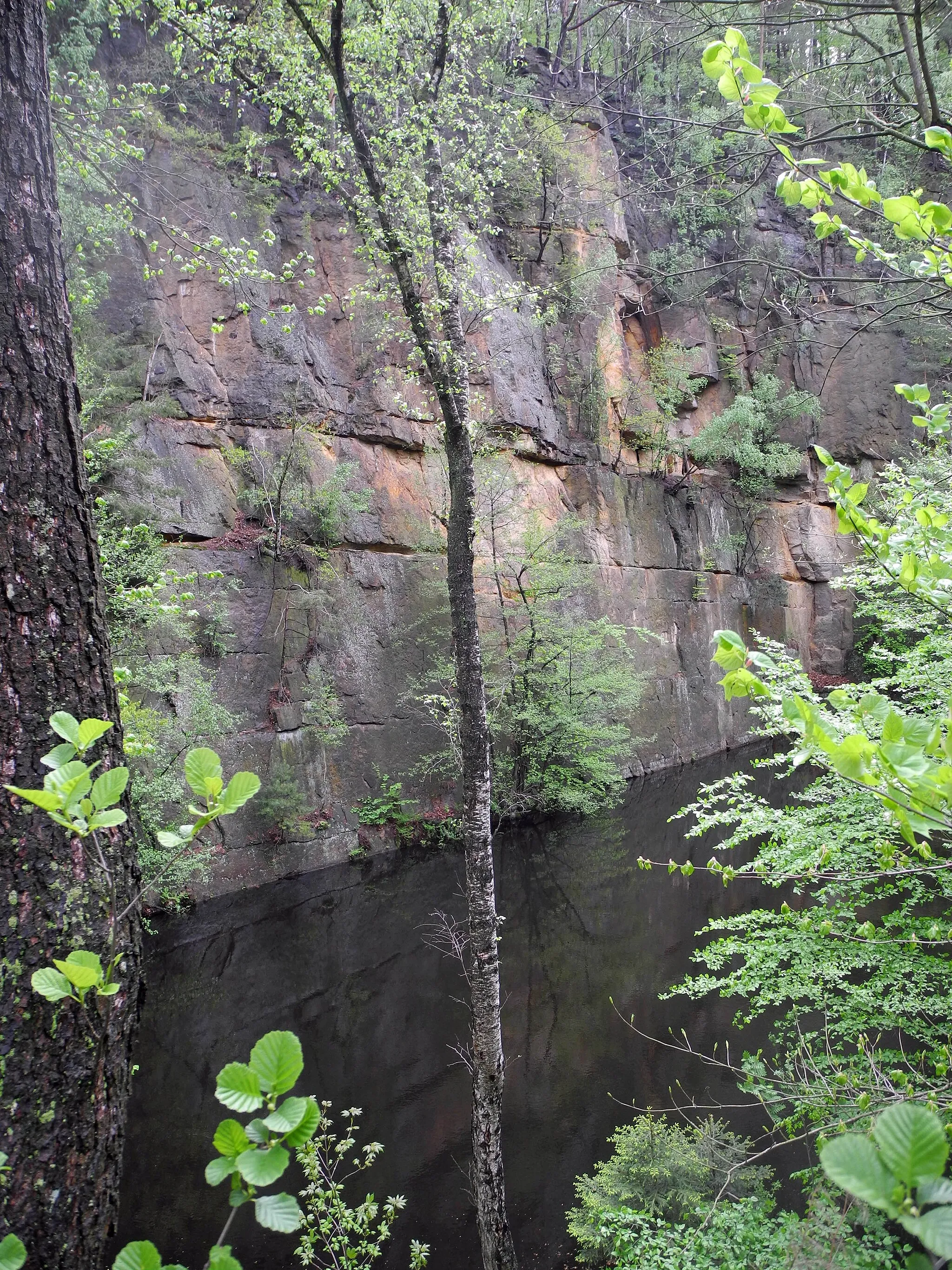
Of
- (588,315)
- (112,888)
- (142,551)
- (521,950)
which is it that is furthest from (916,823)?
(588,315)

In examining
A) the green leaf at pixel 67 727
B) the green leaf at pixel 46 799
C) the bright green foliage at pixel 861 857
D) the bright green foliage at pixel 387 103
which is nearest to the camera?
the green leaf at pixel 46 799

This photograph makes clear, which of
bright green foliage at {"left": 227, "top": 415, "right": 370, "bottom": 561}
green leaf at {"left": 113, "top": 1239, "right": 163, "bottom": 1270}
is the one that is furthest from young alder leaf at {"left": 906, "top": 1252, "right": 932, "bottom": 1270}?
bright green foliage at {"left": 227, "top": 415, "right": 370, "bottom": 561}

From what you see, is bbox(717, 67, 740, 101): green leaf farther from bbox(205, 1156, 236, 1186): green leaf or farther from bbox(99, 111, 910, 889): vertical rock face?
bbox(99, 111, 910, 889): vertical rock face

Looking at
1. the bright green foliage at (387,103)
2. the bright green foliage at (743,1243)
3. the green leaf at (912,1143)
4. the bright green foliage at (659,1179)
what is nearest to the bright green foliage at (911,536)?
the green leaf at (912,1143)

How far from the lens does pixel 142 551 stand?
10.1 metres

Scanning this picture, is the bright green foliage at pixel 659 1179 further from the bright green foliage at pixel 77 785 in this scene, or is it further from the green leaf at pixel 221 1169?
the bright green foliage at pixel 77 785

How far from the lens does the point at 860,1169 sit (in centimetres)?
64

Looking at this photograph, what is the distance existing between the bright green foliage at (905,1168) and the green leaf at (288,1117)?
0.54 meters

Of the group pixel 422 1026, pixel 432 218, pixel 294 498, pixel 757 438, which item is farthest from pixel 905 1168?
pixel 757 438

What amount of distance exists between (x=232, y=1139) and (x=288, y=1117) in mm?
102

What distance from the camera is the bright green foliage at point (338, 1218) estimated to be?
12.1ft

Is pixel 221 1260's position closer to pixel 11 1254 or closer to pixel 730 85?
pixel 11 1254

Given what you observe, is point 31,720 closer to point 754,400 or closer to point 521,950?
point 521,950

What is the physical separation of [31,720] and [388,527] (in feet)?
48.6
